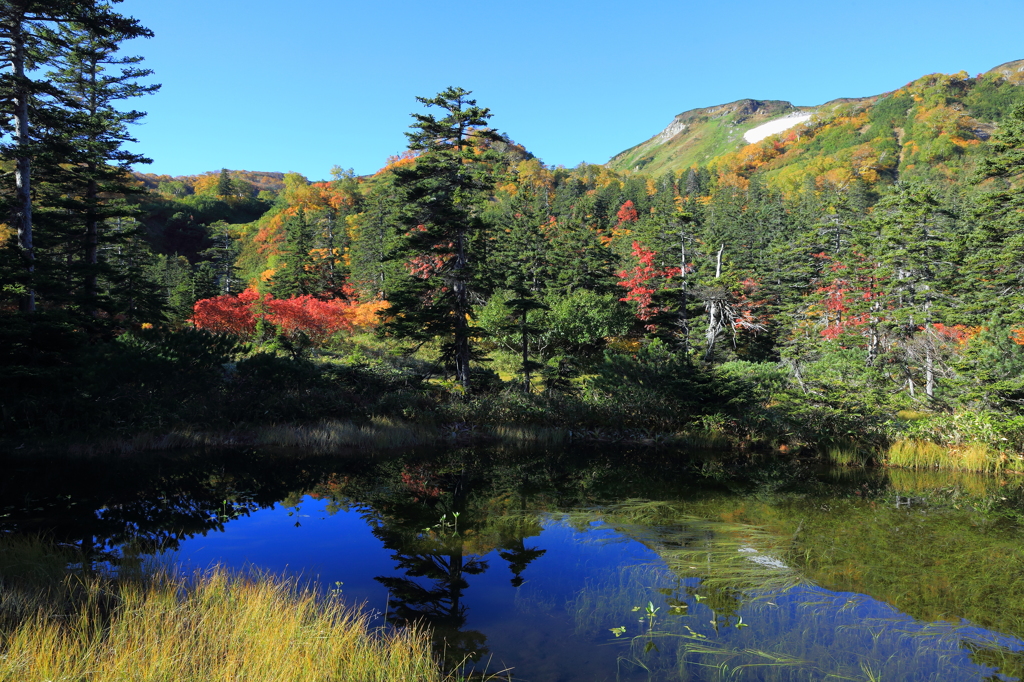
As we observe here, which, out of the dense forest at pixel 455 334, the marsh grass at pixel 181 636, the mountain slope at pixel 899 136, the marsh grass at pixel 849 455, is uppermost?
the mountain slope at pixel 899 136

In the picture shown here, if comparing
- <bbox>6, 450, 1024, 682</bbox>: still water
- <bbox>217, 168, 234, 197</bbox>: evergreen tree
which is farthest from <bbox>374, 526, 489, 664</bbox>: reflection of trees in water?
<bbox>217, 168, 234, 197</bbox>: evergreen tree

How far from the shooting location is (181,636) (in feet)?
16.3

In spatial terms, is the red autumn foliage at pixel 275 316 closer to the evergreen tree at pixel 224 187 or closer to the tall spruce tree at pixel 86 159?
the tall spruce tree at pixel 86 159

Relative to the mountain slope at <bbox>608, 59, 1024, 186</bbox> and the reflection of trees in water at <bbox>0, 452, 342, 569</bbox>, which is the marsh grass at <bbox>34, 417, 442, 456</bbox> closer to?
the reflection of trees in water at <bbox>0, 452, 342, 569</bbox>

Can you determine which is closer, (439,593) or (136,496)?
(439,593)

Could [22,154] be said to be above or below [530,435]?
above

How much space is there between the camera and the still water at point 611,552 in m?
5.79

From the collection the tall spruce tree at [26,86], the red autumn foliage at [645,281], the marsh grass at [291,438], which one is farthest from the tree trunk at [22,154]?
the red autumn foliage at [645,281]

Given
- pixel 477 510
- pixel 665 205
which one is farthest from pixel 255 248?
pixel 477 510

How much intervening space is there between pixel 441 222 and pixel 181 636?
651 inches

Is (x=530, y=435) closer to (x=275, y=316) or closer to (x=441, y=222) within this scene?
(x=441, y=222)

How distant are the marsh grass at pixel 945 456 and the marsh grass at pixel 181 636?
671 inches

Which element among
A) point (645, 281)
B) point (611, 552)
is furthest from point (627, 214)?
point (611, 552)

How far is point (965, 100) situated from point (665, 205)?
12315 cm
